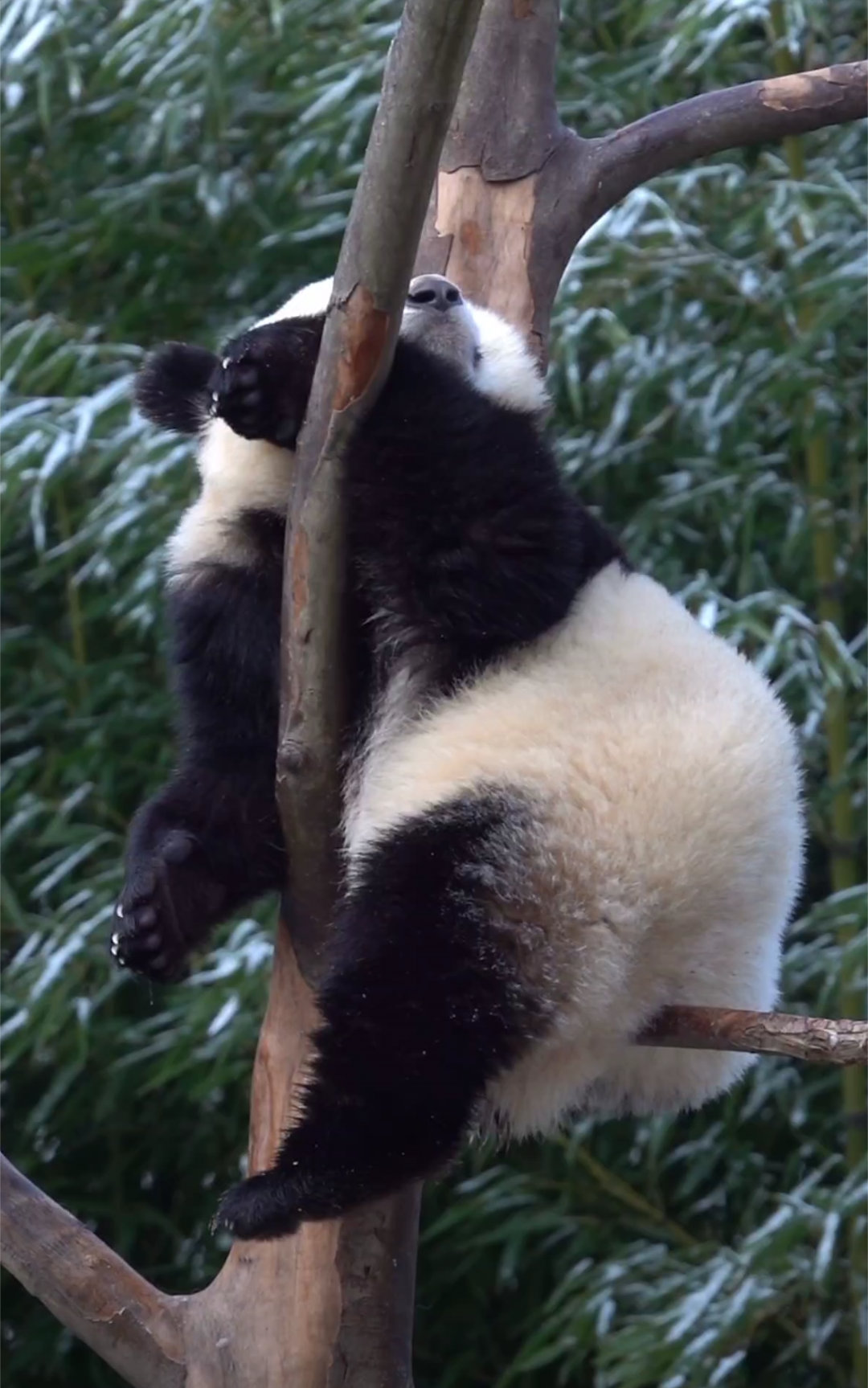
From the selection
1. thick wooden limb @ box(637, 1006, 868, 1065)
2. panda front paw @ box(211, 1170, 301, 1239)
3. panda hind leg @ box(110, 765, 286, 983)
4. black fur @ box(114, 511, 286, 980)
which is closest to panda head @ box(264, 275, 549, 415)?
black fur @ box(114, 511, 286, 980)

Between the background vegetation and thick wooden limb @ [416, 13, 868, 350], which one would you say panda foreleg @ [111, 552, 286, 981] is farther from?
the background vegetation

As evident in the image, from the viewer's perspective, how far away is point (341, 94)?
7.68ft

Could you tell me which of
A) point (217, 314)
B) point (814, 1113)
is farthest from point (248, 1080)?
point (217, 314)

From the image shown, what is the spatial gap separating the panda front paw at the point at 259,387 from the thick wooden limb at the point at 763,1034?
0.56 m

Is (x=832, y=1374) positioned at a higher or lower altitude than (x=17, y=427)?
lower

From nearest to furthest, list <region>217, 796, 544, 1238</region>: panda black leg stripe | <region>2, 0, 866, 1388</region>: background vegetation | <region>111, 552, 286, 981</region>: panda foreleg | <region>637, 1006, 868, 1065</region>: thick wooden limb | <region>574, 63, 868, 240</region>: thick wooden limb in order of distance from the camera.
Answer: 1. <region>637, 1006, 868, 1065</region>: thick wooden limb
2. <region>217, 796, 544, 1238</region>: panda black leg stripe
3. <region>111, 552, 286, 981</region>: panda foreleg
4. <region>574, 63, 868, 240</region>: thick wooden limb
5. <region>2, 0, 866, 1388</region>: background vegetation

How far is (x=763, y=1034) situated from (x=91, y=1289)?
0.64 meters

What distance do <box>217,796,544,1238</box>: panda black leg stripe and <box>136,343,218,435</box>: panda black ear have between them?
0.64 metres

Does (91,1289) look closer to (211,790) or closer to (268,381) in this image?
(211,790)

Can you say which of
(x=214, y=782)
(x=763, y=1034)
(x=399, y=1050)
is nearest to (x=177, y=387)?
(x=214, y=782)

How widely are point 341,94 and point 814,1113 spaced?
59.4 inches

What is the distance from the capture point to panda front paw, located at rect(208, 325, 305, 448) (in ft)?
4.61

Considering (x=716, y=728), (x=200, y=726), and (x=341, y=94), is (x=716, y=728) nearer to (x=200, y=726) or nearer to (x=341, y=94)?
(x=200, y=726)

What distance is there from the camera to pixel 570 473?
2.38 m
